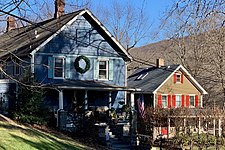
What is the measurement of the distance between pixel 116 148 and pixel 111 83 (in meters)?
7.50

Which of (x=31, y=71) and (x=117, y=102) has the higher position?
(x=31, y=71)

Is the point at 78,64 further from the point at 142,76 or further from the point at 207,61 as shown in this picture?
the point at 207,61

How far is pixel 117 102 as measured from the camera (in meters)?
30.8

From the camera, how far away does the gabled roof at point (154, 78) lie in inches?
1469

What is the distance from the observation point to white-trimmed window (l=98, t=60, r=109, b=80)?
3020cm

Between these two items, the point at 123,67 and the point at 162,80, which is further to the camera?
the point at 162,80

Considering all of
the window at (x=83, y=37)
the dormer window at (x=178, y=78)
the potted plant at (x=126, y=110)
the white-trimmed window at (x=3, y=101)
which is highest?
the window at (x=83, y=37)

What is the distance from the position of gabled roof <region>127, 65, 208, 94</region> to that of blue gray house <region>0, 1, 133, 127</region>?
6706mm

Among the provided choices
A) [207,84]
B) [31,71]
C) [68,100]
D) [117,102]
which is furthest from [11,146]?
[207,84]

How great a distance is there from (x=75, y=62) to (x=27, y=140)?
11.4 m

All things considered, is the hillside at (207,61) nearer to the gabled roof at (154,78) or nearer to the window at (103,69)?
the gabled roof at (154,78)

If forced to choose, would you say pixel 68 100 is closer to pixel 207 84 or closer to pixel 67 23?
pixel 67 23

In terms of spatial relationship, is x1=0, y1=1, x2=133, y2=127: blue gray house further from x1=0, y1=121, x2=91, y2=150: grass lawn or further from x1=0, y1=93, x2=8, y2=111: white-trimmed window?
x1=0, y1=121, x2=91, y2=150: grass lawn

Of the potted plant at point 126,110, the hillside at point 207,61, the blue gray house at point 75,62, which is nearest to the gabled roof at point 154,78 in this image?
the hillside at point 207,61
